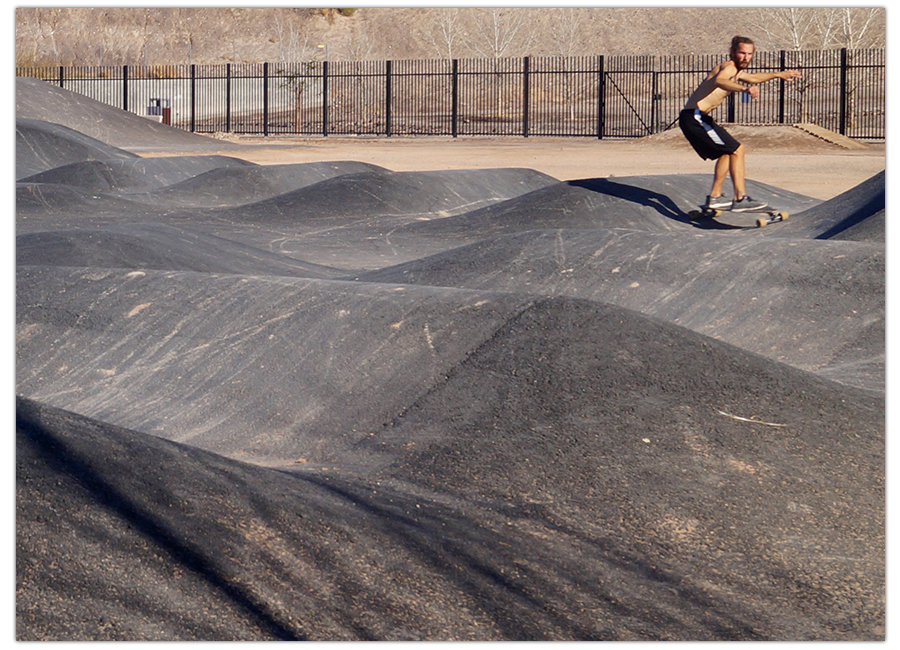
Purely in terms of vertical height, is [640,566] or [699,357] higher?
[699,357]

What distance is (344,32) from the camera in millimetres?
66312

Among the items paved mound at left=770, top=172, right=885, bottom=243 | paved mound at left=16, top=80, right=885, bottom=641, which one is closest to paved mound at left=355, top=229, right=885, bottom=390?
paved mound at left=16, top=80, right=885, bottom=641

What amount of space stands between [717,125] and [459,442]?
6.41m

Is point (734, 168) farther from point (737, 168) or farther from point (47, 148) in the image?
point (47, 148)

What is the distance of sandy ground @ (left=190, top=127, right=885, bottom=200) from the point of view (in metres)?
17.9

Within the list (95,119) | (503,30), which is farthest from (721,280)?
(503,30)

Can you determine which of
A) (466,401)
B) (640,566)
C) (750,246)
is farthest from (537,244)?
(640,566)

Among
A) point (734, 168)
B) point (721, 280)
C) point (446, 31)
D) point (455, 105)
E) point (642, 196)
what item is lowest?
point (721, 280)

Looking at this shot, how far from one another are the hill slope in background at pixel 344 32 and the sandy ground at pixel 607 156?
34309 mm

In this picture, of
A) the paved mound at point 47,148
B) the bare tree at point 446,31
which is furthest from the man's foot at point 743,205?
the bare tree at point 446,31

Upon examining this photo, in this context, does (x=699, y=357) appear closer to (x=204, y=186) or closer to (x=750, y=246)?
(x=750, y=246)

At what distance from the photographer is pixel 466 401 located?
4785 millimetres

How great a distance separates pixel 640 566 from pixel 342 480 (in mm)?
1272

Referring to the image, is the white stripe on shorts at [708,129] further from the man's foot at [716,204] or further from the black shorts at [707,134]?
the man's foot at [716,204]
